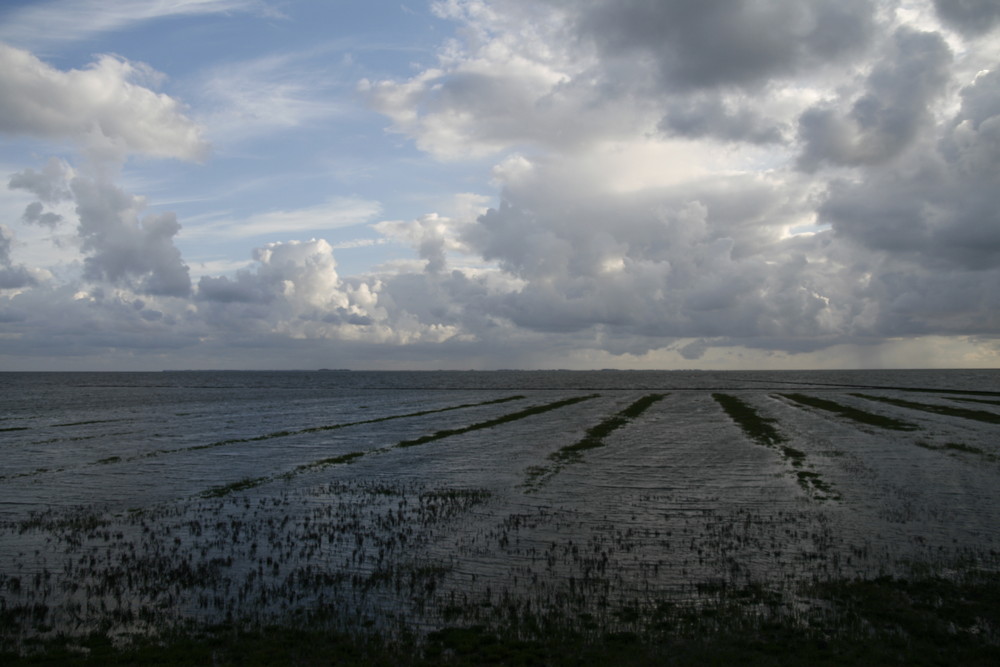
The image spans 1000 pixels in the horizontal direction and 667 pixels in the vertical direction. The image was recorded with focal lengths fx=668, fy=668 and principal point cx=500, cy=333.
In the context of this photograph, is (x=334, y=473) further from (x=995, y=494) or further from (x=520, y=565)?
(x=995, y=494)

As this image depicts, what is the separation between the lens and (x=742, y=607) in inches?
647

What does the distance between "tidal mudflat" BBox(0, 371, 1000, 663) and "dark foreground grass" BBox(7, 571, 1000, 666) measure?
0.08 m

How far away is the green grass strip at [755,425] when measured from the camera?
55.9 meters

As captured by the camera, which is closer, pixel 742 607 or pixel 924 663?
pixel 924 663

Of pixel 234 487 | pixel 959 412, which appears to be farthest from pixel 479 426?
pixel 959 412

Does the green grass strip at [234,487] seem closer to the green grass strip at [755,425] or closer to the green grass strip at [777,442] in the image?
the green grass strip at [777,442]

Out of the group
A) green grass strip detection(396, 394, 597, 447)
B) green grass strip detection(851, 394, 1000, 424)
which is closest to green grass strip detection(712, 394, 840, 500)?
green grass strip detection(851, 394, 1000, 424)

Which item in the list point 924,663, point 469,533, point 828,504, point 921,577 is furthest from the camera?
point 828,504

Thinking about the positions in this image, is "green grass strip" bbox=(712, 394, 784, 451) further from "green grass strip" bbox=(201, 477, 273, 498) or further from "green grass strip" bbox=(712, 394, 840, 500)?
"green grass strip" bbox=(201, 477, 273, 498)

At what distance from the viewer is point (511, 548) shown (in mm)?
22234

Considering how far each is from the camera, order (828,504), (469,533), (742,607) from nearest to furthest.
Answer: (742,607) → (469,533) → (828,504)

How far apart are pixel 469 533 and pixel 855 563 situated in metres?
12.6

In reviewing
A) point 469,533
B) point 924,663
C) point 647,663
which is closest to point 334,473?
point 469,533

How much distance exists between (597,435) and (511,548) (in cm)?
3870
